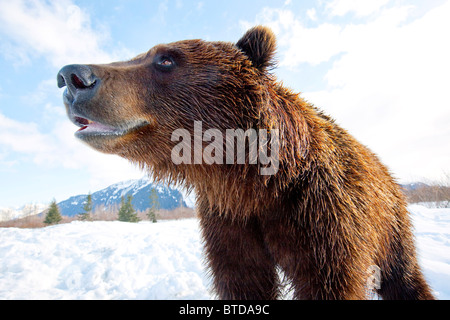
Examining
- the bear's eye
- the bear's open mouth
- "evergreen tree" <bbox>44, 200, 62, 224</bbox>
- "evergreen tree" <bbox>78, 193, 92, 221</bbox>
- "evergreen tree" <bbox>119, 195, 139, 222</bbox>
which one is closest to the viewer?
the bear's open mouth

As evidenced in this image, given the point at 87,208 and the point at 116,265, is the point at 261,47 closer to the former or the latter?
the point at 116,265

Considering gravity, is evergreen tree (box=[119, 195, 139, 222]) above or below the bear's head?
below

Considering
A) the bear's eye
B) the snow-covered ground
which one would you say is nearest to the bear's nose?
the bear's eye

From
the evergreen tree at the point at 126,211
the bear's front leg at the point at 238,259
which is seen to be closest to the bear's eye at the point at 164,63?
the bear's front leg at the point at 238,259

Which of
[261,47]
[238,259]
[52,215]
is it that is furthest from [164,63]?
[52,215]

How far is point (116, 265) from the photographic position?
515 cm

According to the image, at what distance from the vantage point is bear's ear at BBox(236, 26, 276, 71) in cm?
204

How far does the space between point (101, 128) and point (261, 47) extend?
1471 mm

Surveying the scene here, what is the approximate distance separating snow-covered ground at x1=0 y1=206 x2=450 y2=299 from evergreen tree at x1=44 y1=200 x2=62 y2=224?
25.2 m

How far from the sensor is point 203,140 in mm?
1794

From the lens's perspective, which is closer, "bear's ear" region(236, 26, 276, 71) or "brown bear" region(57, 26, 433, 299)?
"brown bear" region(57, 26, 433, 299)

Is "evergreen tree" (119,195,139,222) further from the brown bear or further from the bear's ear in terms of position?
the bear's ear
